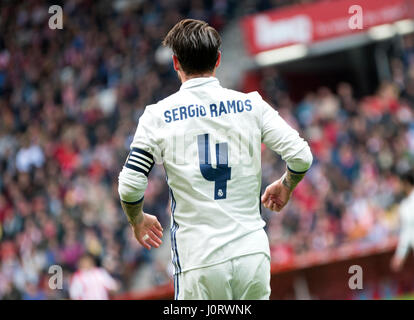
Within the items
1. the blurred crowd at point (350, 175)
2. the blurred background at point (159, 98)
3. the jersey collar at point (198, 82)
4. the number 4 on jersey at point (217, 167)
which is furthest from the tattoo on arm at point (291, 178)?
the blurred crowd at point (350, 175)

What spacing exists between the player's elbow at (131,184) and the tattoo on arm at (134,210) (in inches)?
2.2

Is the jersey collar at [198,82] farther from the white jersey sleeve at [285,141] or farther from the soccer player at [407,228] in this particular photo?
the soccer player at [407,228]

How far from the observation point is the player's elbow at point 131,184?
12.1 ft

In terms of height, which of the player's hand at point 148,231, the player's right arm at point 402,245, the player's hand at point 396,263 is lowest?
the player's hand at point 396,263

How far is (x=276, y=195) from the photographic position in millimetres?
3980

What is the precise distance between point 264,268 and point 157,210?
12574mm

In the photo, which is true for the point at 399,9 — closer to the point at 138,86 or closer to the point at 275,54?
the point at 275,54

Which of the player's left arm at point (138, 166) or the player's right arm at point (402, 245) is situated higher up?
the player's left arm at point (138, 166)

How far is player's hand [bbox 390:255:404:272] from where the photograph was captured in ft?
38.4

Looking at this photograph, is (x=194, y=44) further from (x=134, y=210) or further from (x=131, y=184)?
(x=134, y=210)

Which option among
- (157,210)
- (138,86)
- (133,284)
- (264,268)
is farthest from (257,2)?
(264,268)

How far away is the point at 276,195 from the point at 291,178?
0.43 feet

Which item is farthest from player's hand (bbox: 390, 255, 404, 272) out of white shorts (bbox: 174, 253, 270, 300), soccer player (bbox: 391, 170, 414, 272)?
white shorts (bbox: 174, 253, 270, 300)

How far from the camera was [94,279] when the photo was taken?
13.1 m
